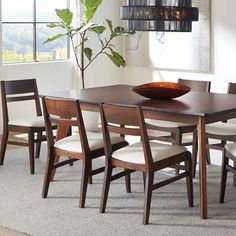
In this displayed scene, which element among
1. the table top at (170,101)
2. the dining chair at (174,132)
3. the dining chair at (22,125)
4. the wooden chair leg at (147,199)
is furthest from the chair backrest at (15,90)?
the wooden chair leg at (147,199)

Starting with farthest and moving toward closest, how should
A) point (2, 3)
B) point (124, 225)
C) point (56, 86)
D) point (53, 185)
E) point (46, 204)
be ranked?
point (56, 86)
point (2, 3)
point (53, 185)
point (46, 204)
point (124, 225)

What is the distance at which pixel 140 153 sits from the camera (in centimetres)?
430

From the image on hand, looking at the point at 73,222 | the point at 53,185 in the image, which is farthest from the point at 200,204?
the point at 53,185

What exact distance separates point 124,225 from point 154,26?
1.59 meters

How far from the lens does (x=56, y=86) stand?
840 cm

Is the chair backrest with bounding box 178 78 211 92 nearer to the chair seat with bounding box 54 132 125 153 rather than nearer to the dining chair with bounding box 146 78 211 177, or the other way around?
the dining chair with bounding box 146 78 211 177

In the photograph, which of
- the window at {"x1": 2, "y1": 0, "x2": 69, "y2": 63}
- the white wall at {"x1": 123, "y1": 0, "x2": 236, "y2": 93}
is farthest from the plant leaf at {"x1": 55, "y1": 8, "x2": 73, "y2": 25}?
the white wall at {"x1": 123, "y1": 0, "x2": 236, "y2": 93}

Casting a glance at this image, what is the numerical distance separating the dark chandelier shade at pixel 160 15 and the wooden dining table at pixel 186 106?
0.58 metres

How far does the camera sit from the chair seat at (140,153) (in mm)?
4254

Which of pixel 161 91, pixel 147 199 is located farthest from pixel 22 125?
pixel 147 199

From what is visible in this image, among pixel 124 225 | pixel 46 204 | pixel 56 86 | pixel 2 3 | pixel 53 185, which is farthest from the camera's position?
pixel 56 86

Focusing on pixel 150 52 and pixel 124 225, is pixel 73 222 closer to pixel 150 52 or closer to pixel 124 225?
pixel 124 225

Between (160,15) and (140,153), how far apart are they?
1113 mm

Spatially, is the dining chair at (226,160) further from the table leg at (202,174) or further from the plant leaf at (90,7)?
the plant leaf at (90,7)
